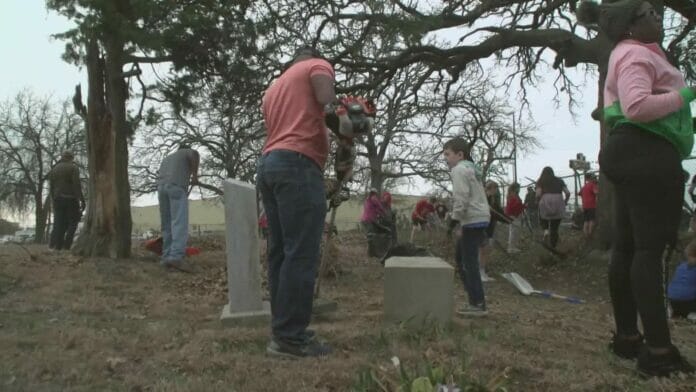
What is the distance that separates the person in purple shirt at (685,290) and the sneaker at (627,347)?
3.49 metres

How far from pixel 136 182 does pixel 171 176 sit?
32660 millimetres

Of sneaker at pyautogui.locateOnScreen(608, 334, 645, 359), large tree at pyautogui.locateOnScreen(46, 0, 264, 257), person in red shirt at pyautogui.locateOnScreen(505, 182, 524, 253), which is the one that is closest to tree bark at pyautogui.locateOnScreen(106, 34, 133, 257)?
large tree at pyautogui.locateOnScreen(46, 0, 264, 257)

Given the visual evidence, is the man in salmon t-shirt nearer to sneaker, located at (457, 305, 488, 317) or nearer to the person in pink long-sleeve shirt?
the person in pink long-sleeve shirt

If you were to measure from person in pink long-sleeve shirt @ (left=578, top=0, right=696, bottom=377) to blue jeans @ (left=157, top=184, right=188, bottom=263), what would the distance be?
543 cm

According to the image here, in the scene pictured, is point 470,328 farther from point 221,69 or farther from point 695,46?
point 695,46

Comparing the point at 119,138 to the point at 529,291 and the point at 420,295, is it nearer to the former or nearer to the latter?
the point at 529,291

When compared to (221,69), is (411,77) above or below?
above

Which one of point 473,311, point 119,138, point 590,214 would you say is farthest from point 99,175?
point 590,214

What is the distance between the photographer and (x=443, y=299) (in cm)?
449

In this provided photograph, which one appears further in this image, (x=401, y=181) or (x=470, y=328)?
(x=401, y=181)

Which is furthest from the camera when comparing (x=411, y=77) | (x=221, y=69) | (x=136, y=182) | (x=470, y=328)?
(x=136, y=182)

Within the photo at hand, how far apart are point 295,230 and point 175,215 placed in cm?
452

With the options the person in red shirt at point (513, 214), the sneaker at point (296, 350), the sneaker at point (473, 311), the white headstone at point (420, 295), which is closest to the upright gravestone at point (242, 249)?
the white headstone at point (420, 295)

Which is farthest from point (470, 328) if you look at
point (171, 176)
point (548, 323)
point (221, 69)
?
point (221, 69)
